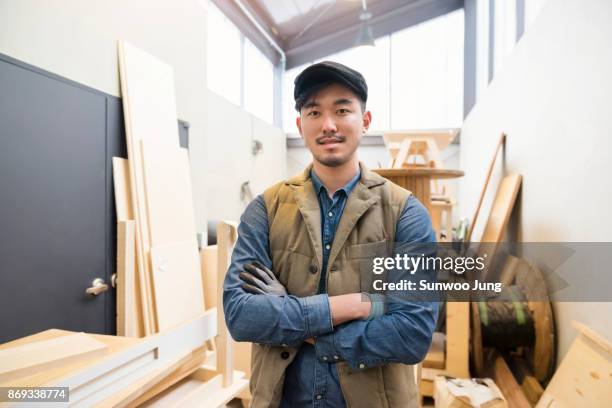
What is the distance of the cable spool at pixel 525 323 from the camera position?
77.6 inches

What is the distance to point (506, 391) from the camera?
196 centimetres

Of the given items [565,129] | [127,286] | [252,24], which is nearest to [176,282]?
[127,286]

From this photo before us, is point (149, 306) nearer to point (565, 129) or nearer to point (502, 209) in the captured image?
point (565, 129)

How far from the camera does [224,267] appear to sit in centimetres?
152

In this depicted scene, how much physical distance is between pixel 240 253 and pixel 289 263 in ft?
0.54

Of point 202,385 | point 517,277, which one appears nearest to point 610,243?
point 517,277

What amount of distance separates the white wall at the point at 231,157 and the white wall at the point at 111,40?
106 centimetres

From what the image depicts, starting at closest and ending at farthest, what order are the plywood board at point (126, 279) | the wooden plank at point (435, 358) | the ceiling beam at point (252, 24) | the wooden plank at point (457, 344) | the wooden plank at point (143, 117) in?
the plywood board at point (126, 279), the wooden plank at point (143, 117), the wooden plank at point (457, 344), the wooden plank at point (435, 358), the ceiling beam at point (252, 24)

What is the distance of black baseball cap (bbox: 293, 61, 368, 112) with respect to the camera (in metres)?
1.03

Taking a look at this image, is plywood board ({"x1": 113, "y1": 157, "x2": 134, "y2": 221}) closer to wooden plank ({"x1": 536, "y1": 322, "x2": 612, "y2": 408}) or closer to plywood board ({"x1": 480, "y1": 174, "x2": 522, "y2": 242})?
wooden plank ({"x1": 536, "y1": 322, "x2": 612, "y2": 408})

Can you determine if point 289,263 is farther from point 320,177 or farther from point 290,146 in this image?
point 290,146

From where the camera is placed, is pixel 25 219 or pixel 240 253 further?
pixel 25 219

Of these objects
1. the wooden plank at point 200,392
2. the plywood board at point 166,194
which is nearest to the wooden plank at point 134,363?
the wooden plank at point 200,392

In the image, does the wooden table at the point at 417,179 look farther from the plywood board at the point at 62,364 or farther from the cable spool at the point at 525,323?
the plywood board at the point at 62,364
